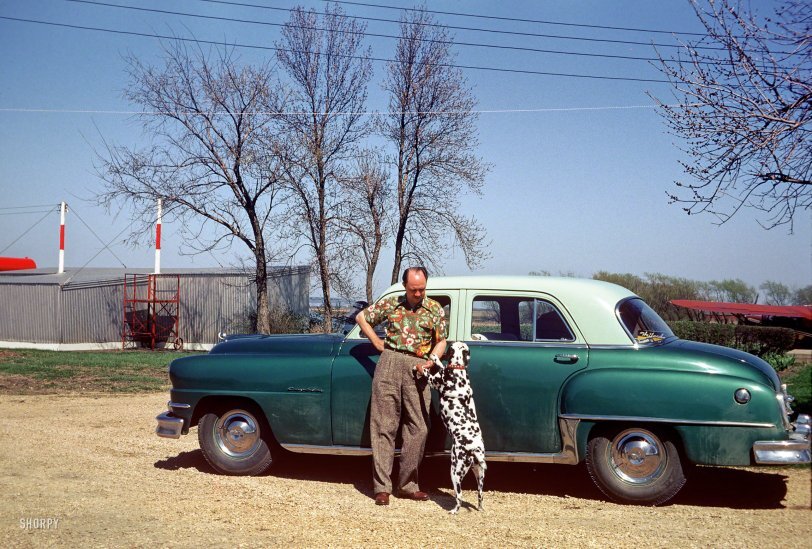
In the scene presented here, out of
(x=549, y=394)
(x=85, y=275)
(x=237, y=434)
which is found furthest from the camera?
(x=85, y=275)

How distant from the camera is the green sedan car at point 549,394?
18.5 feet

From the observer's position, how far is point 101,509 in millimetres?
5562

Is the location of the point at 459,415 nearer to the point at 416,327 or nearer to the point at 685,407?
the point at 416,327

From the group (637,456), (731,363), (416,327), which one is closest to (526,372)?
(416,327)

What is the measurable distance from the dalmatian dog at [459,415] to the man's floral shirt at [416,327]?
0.19 metres

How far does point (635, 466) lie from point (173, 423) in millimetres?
3901

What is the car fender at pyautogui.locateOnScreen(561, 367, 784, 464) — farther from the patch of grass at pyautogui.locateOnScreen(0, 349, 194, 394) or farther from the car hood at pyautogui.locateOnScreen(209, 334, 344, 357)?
the patch of grass at pyautogui.locateOnScreen(0, 349, 194, 394)

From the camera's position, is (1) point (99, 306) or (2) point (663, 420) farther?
(1) point (99, 306)

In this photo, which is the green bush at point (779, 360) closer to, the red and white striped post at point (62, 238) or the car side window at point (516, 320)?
the car side window at point (516, 320)

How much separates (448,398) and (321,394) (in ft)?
3.94

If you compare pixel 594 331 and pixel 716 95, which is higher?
pixel 716 95

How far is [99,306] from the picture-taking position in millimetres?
30797

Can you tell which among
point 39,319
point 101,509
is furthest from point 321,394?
point 39,319

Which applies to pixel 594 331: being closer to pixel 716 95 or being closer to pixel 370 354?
pixel 370 354
